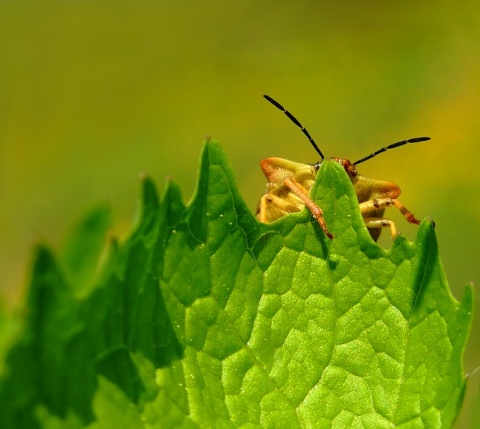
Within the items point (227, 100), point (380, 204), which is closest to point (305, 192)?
point (380, 204)

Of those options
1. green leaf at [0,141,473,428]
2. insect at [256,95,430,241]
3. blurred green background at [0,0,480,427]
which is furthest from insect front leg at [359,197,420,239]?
blurred green background at [0,0,480,427]

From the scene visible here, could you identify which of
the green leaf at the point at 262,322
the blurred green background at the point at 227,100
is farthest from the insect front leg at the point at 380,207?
the blurred green background at the point at 227,100

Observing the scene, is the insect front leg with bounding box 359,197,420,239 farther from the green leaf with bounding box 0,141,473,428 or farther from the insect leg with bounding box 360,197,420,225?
the green leaf with bounding box 0,141,473,428

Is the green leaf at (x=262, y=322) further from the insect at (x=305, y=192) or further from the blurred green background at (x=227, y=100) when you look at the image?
the blurred green background at (x=227, y=100)

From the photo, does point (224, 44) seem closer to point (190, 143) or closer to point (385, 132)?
point (190, 143)

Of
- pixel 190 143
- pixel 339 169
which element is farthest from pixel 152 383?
pixel 190 143

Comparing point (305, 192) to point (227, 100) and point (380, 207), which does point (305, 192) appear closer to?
point (380, 207)

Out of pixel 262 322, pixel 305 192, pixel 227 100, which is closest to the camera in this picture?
pixel 262 322

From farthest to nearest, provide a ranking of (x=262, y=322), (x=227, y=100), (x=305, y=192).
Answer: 1. (x=227, y=100)
2. (x=305, y=192)
3. (x=262, y=322)
